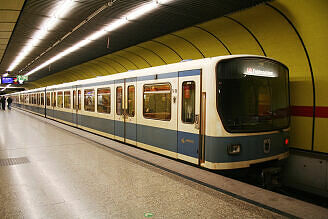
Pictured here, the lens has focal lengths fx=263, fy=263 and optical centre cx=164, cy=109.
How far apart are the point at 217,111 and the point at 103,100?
645cm

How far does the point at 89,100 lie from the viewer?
478 inches

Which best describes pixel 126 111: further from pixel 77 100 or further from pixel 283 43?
pixel 77 100

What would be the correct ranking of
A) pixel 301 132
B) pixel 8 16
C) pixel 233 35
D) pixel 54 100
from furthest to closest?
pixel 54 100, pixel 233 35, pixel 8 16, pixel 301 132

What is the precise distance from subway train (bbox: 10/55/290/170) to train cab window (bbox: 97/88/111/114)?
7.69ft

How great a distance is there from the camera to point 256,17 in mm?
7793

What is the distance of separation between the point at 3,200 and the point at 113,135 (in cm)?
548

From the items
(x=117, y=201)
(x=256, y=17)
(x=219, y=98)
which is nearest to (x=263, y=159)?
(x=219, y=98)

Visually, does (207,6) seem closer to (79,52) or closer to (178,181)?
(178,181)

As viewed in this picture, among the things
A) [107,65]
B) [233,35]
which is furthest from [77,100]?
[233,35]

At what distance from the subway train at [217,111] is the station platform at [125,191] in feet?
1.74

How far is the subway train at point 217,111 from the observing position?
526 cm

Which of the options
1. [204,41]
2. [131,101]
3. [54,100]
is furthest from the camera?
[54,100]

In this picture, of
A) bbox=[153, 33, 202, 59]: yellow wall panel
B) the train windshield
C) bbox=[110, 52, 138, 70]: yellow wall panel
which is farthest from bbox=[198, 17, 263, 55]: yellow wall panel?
bbox=[110, 52, 138, 70]: yellow wall panel

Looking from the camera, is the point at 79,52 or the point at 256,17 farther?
the point at 79,52
